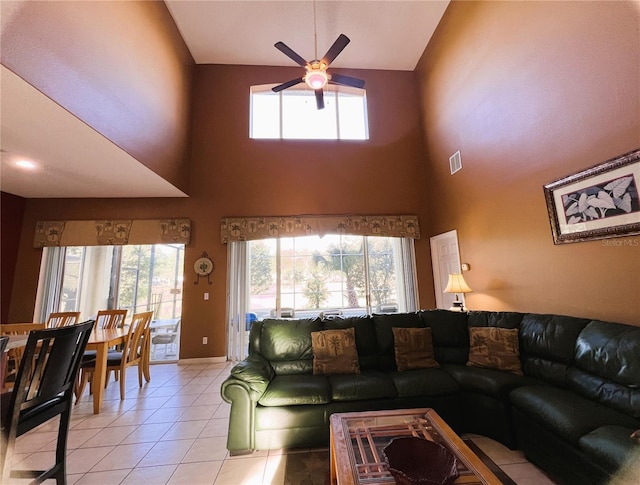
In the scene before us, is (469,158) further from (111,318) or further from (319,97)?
(111,318)

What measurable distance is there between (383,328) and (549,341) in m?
1.44

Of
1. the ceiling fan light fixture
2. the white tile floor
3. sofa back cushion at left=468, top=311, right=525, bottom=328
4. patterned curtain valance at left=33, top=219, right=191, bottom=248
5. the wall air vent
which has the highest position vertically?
the ceiling fan light fixture

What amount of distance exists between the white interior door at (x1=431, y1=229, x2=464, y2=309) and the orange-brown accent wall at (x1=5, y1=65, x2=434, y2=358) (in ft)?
0.51

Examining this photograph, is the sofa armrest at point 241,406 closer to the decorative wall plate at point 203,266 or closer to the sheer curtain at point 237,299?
the sheer curtain at point 237,299

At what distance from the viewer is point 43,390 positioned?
5.04ft

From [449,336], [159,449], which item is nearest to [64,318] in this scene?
[159,449]

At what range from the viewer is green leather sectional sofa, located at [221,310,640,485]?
166 centimetres

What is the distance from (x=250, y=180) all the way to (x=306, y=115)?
189cm

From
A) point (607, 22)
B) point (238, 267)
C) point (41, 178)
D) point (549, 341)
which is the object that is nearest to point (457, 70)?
point (607, 22)

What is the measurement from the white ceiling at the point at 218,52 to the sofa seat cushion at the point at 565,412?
14.8 ft

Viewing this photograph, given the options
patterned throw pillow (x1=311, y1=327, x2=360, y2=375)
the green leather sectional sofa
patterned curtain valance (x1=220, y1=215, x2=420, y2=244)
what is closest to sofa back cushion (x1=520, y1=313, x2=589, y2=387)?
the green leather sectional sofa

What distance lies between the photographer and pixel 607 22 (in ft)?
7.41

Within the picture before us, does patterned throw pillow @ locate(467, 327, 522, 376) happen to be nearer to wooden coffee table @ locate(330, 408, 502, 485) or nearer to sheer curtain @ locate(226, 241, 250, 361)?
wooden coffee table @ locate(330, 408, 502, 485)

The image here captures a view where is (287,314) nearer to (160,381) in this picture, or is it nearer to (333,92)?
(160,381)
